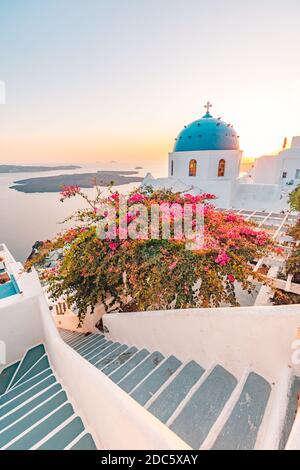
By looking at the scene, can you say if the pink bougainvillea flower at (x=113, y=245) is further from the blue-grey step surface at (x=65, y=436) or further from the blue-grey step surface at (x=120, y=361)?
the blue-grey step surface at (x=65, y=436)

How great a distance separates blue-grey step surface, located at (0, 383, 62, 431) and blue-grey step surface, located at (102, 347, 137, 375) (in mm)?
663

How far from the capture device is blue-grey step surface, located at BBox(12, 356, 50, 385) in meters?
3.15

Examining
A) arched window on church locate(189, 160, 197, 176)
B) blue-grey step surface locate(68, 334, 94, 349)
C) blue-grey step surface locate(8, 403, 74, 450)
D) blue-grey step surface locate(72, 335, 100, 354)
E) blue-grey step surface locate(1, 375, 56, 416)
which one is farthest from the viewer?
arched window on church locate(189, 160, 197, 176)

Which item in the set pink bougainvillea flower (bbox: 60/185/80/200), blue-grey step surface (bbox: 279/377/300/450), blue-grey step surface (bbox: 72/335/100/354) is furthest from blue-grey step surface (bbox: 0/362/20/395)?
blue-grey step surface (bbox: 279/377/300/450)

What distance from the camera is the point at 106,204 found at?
4.31 meters

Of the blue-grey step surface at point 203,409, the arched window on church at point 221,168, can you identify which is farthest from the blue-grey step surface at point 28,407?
the arched window on church at point 221,168

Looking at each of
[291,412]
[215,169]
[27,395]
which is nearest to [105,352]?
[27,395]

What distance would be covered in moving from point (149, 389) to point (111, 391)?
0.99 meters

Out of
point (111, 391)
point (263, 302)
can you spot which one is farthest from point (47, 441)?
point (263, 302)

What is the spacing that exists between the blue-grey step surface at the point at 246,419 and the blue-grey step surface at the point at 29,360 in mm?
3142

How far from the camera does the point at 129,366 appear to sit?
3.05 meters

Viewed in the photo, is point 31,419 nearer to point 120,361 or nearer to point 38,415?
point 38,415

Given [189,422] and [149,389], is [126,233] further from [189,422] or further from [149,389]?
[189,422]

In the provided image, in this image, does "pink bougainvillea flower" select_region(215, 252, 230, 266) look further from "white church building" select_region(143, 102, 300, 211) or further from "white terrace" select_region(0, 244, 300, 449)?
"white church building" select_region(143, 102, 300, 211)
